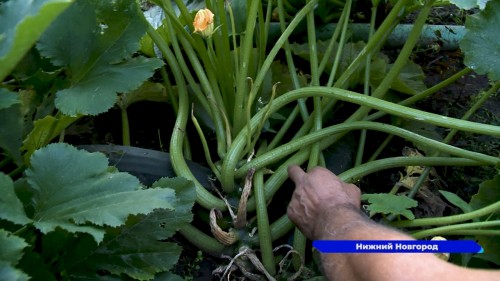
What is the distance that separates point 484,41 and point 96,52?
0.91 metres

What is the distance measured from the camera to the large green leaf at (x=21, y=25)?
79 cm

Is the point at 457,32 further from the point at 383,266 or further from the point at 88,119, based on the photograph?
the point at 383,266

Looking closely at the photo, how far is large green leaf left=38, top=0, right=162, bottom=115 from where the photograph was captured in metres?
1.29

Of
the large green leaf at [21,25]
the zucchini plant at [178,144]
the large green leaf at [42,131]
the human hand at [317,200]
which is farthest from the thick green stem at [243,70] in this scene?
the large green leaf at [21,25]

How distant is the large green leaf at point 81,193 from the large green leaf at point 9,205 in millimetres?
31

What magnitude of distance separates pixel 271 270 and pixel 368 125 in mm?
435

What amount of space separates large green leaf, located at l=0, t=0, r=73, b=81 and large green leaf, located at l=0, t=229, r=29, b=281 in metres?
0.25

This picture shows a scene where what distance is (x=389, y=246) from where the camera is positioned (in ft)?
3.05

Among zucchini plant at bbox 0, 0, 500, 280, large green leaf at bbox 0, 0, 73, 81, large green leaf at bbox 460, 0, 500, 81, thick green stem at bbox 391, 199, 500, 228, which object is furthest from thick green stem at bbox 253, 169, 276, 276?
large green leaf at bbox 0, 0, 73, 81

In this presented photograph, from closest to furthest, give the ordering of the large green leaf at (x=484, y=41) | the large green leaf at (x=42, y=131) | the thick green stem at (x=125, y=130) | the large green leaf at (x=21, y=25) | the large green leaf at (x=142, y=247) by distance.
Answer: the large green leaf at (x=21, y=25) → the large green leaf at (x=142, y=247) → the large green leaf at (x=42, y=131) → the large green leaf at (x=484, y=41) → the thick green stem at (x=125, y=130)

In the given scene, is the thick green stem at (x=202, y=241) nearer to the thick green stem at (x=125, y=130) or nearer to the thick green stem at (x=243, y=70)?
the thick green stem at (x=243, y=70)

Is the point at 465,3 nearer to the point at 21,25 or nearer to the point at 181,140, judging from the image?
the point at 181,140

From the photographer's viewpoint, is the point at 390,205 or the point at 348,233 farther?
the point at 390,205

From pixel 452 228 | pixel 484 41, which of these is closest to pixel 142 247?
pixel 452 228
